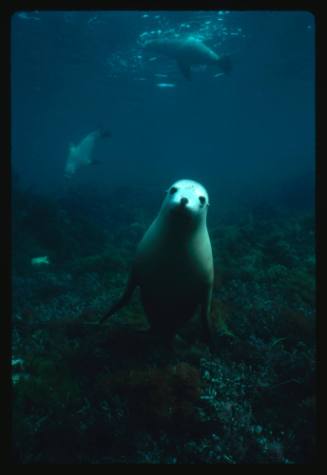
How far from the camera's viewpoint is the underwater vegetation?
9.86ft

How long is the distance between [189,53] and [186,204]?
1729cm

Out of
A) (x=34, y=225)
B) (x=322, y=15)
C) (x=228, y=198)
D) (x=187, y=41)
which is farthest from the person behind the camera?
(x=228, y=198)

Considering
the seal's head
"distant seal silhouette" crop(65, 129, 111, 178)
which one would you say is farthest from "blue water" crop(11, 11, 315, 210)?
"distant seal silhouette" crop(65, 129, 111, 178)

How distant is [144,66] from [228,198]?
11.5m

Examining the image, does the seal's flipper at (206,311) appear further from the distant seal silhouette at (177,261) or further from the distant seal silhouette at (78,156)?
the distant seal silhouette at (78,156)

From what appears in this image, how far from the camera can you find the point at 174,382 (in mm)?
3549

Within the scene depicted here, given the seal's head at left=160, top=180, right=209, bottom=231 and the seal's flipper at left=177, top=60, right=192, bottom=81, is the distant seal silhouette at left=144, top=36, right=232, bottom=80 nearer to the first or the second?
the seal's flipper at left=177, top=60, right=192, bottom=81

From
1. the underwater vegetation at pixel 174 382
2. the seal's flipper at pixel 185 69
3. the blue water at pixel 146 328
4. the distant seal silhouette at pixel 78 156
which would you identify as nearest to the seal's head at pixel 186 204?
the blue water at pixel 146 328

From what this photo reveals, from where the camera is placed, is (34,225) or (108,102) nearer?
(34,225)

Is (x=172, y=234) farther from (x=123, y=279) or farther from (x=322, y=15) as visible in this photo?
(x=123, y=279)

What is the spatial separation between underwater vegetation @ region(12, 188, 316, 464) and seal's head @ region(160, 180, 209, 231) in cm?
157

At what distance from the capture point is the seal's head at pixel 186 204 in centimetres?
299
